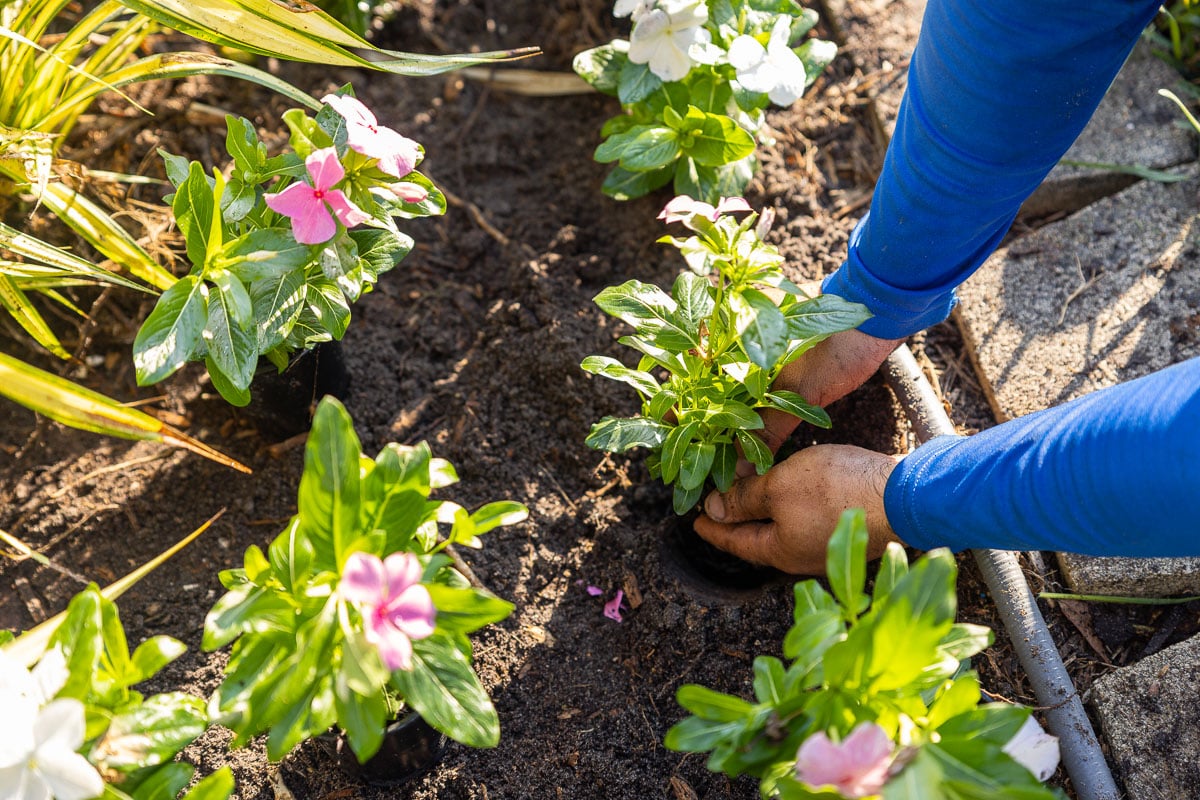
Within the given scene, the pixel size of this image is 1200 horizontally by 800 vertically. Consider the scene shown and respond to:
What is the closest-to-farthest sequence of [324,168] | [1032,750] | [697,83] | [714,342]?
[1032,750]
[324,168]
[714,342]
[697,83]

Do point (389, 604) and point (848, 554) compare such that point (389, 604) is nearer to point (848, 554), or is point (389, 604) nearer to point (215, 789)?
point (215, 789)

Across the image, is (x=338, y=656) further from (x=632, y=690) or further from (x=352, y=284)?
(x=632, y=690)

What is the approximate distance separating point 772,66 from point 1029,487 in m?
0.87

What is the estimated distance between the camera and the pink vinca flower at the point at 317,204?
1153mm

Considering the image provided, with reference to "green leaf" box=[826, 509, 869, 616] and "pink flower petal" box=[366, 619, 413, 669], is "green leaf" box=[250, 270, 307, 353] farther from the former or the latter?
"green leaf" box=[826, 509, 869, 616]

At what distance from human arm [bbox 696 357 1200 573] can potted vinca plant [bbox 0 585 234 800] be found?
95 centimetres

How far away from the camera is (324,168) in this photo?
1.15 m

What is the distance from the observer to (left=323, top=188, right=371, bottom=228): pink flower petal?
1187 mm

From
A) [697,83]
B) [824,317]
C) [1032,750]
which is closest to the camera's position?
[1032,750]

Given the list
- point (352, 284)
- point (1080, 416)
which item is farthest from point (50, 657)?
point (1080, 416)

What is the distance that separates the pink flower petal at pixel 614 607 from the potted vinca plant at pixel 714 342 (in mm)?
269

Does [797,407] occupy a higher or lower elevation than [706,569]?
higher

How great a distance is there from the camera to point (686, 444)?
4.74ft

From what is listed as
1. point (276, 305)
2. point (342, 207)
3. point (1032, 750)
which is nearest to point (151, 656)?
point (276, 305)
